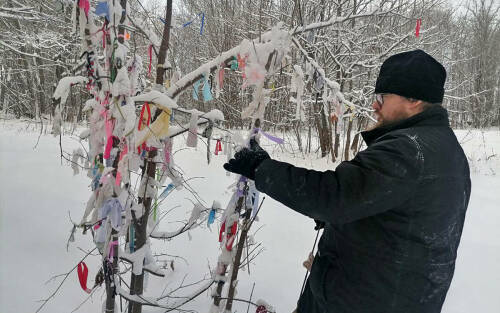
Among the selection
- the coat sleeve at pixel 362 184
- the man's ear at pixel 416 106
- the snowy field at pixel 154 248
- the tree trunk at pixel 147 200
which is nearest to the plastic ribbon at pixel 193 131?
the tree trunk at pixel 147 200

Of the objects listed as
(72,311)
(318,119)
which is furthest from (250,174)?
(318,119)

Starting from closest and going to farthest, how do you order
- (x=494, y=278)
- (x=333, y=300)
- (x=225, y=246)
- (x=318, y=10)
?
(x=333, y=300) → (x=225, y=246) → (x=494, y=278) → (x=318, y=10)

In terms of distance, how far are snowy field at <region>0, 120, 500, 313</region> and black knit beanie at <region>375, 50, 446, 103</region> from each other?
1.32 m

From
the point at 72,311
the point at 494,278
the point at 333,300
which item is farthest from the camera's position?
the point at 494,278

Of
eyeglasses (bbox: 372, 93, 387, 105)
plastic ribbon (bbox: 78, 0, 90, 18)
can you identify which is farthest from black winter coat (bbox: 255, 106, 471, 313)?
plastic ribbon (bbox: 78, 0, 90, 18)

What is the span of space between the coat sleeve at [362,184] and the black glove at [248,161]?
15 centimetres

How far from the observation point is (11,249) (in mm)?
2707

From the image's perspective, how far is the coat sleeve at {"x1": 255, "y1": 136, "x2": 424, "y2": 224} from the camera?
97cm

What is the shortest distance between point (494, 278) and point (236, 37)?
821 cm

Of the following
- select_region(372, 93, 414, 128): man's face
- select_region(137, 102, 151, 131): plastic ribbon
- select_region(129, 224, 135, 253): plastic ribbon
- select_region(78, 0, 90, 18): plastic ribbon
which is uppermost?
select_region(78, 0, 90, 18): plastic ribbon

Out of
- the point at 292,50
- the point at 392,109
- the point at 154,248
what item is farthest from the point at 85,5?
the point at 292,50

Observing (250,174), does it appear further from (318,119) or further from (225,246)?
(318,119)

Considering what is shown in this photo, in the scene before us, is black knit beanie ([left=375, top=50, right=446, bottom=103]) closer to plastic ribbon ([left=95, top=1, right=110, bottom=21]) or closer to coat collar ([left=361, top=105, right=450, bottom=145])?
coat collar ([left=361, top=105, right=450, bottom=145])

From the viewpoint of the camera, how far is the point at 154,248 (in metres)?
3.21
